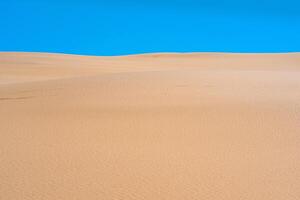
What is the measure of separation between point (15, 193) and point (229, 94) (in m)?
4.41

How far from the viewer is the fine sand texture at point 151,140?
10.6 ft

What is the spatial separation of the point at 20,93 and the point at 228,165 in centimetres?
495

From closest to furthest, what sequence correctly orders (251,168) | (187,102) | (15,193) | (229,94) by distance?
(15,193)
(251,168)
(187,102)
(229,94)

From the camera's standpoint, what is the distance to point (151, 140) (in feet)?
14.9

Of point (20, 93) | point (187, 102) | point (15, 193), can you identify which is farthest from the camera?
point (20, 93)

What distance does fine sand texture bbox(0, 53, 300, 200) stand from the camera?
3.23 meters

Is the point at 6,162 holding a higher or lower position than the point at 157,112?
lower

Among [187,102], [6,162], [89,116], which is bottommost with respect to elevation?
[6,162]

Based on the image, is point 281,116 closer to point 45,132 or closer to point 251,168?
point 251,168

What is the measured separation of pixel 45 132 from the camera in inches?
190

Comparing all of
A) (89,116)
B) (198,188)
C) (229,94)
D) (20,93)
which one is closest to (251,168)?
(198,188)

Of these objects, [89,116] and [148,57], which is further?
[148,57]

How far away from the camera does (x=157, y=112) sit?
18.9ft

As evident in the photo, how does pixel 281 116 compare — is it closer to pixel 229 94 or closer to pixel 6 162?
pixel 229 94
